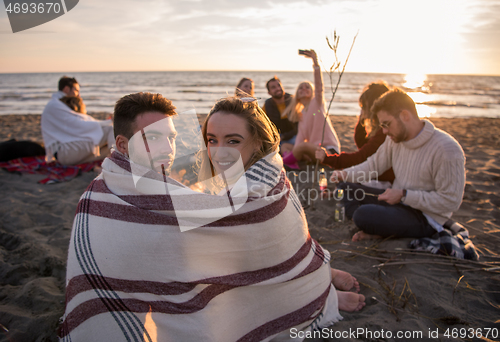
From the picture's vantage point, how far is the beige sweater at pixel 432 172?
2.58 metres

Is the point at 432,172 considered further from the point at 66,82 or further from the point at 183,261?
the point at 66,82

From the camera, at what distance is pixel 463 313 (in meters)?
2.01

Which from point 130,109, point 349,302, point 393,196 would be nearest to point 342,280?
point 349,302

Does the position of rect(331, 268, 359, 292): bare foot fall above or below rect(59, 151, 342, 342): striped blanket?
below

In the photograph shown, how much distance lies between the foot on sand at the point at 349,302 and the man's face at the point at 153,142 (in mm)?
1467

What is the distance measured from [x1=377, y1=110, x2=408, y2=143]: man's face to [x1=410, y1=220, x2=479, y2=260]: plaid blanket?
3.03 feet

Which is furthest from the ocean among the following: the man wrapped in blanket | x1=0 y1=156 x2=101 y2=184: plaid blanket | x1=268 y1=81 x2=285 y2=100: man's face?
x1=0 y1=156 x2=101 y2=184: plaid blanket

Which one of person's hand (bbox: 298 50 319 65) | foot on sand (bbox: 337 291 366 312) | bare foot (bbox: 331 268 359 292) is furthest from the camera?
person's hand (bbox: 298 50 319 65)

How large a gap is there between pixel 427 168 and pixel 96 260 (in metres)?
2.80

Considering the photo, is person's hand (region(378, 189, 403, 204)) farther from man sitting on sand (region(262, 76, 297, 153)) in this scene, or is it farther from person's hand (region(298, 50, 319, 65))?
man sitting on sand (region(262, 76, 297, 153))

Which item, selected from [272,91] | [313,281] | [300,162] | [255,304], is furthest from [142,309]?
[272,91]

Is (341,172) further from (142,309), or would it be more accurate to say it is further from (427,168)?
(142,309)

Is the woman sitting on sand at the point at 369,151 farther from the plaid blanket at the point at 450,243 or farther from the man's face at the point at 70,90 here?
the man's face at the point at 70,90

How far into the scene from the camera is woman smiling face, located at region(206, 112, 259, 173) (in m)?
1.83
